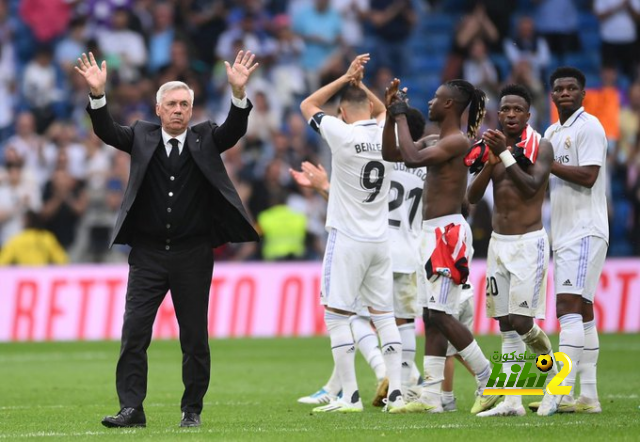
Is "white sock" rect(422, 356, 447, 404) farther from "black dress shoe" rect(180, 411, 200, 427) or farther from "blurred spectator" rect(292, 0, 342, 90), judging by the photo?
"blurred spectator" rect(292, 0, 342, 90)

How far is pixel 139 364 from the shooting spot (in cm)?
920

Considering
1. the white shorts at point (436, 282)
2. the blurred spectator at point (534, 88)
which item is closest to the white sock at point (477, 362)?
the white shorts at point (436, 282)

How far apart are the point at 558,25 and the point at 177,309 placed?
17.8 meters

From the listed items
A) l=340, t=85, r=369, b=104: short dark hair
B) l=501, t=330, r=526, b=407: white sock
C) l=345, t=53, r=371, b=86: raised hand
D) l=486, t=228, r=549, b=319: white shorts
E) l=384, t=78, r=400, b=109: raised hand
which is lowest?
l=501, t=330, r=526, b=407: white sock

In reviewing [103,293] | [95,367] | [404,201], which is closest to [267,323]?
[103,293]

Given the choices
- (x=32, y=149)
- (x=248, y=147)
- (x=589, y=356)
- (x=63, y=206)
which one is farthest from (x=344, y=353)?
(x=32, y=149)

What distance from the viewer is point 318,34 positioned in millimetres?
25578

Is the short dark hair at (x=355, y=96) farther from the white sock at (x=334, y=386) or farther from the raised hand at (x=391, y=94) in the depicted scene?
the white sock at (x=334, y=386)

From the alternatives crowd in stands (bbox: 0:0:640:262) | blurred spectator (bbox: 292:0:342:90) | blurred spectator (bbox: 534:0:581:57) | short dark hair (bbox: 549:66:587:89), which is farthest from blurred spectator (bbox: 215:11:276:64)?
short dark hair (bbox: 549:66:587:89)

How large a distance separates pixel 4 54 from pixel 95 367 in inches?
443

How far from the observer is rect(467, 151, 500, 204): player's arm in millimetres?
9789

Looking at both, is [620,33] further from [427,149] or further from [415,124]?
[427,149]

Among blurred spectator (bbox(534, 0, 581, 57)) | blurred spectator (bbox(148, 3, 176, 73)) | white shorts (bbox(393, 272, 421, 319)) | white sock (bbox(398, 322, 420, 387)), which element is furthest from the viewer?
blurred spectator (bbox(534, 0, 581, 57))

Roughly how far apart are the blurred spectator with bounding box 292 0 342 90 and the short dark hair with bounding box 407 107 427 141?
13.4m
